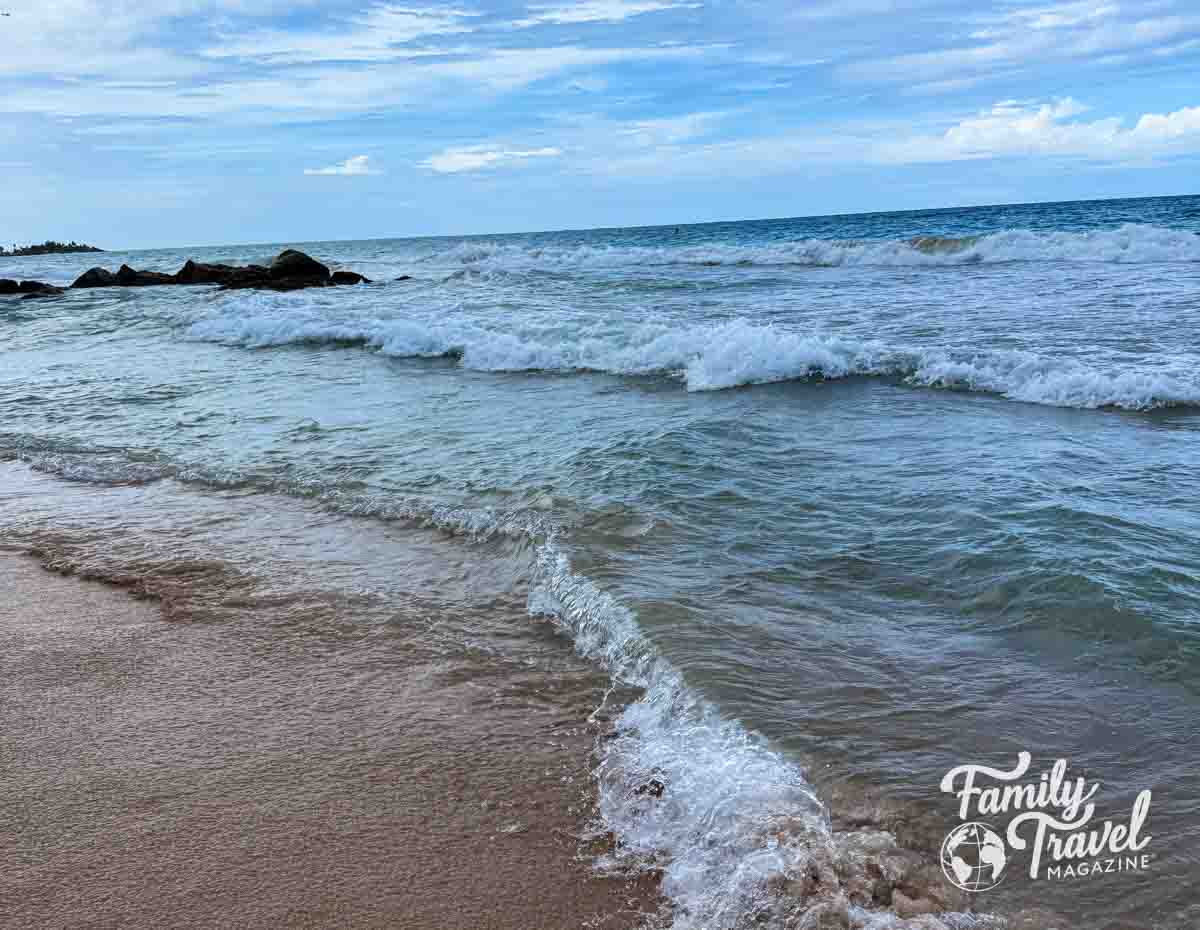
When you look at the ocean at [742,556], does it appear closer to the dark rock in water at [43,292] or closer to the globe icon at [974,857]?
the globe icon at [974,857]

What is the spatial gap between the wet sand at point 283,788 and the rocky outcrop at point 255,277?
2334 centimetres

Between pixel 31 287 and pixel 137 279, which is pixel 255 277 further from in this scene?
pixel 31 287

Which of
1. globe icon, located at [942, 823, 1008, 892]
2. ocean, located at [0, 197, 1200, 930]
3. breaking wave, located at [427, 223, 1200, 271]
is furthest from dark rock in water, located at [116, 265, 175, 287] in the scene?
globe icon, located at [942, 823, 1008, 892]

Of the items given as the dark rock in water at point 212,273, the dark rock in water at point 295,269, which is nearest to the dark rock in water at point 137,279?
the dark rock in water at point 212,273

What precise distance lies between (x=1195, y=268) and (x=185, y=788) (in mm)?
20476

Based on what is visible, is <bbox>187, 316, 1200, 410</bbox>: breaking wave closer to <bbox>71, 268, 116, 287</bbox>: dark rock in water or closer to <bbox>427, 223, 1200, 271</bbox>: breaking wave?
<bbox>427, 223, 1200, 271</bbox>: breaking wave

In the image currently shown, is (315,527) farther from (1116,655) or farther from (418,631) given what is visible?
(1116,655)

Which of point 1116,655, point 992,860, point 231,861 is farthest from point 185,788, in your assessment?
point 1116,655

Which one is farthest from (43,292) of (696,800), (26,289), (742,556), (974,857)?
(974,857)

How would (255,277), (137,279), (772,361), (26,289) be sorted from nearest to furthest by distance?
(772,361)
(255,277)
(26,289)
(137,279)

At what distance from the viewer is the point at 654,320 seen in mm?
13430

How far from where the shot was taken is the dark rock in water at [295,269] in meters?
27.0

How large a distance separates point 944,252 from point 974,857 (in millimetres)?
26496

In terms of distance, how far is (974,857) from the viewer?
7.69 feet
